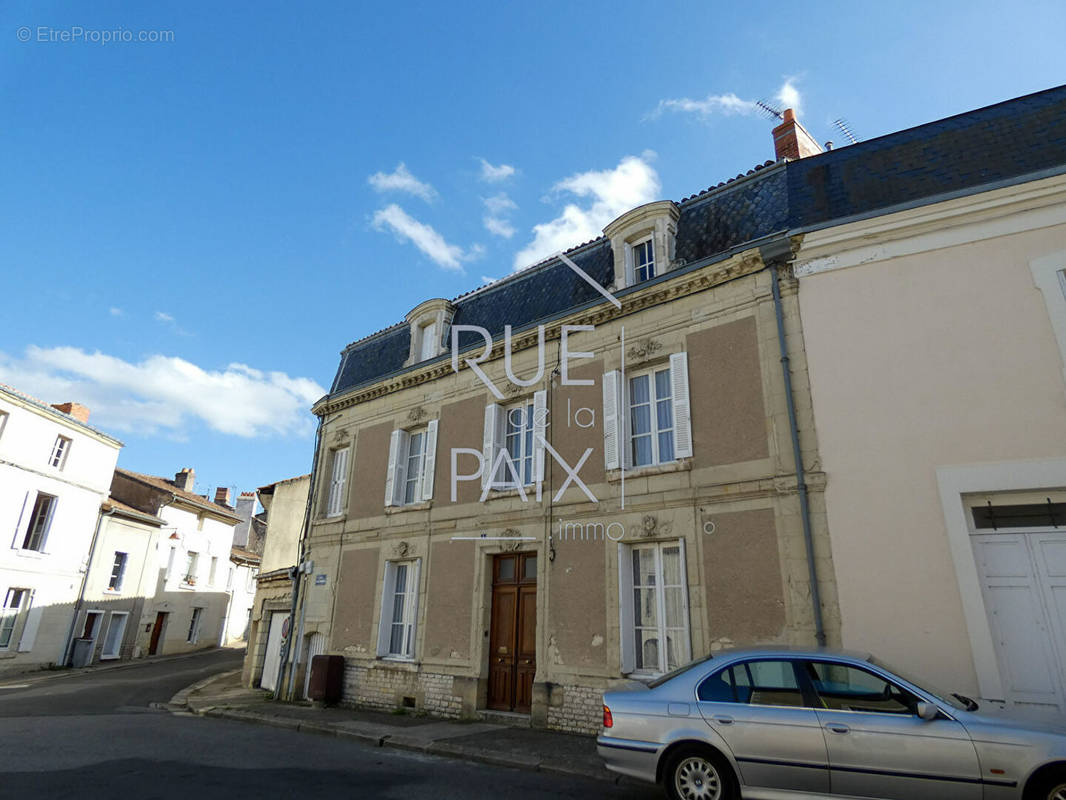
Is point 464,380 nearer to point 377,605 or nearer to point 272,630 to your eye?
point 377,605

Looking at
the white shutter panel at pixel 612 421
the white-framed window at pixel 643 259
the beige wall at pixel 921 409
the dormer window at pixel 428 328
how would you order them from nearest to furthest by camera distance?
the beige wall at pixel 921 409 → the white shutter panel at pixel 612 421 → the white-framed window at pixel 643 259 → the dormer window at pixel 428 328

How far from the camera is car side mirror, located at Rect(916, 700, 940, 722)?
423cm

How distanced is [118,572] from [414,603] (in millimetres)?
17753

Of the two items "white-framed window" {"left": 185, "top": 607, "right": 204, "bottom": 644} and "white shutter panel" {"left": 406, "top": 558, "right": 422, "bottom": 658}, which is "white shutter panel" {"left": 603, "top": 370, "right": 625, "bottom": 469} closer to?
"white shutter panel" {"left": 406, "top": 558, "right": 422, "bottom": 658}

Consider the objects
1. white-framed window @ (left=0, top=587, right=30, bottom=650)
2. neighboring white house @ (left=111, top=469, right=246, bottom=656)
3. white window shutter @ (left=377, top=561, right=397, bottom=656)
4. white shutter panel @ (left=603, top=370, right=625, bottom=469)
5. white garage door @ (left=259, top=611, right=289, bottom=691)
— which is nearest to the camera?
white shutter panel @ (left=603, top=370, right=625, bottom=469)

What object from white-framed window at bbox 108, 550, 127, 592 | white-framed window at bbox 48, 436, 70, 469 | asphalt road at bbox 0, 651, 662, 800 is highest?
white-framed window at bbox 48, 436, 70, 469

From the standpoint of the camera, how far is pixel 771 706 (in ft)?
15.4

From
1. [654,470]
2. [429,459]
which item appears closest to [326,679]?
[429,459]

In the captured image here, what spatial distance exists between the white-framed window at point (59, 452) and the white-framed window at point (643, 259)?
70.0 feet

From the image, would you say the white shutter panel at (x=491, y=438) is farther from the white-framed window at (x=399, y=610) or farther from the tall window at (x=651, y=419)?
the tall window at (x=651, y=419)

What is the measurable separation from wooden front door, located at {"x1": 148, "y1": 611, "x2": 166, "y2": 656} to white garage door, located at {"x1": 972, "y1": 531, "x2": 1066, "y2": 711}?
28209 mm

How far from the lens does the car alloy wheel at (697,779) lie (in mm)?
4656

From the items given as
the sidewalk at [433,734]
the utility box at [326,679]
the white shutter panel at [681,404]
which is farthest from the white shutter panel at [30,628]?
the white shutter panel at [681,404]

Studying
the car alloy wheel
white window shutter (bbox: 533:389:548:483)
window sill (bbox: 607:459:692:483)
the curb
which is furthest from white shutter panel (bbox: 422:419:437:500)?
the car alloy wheel
